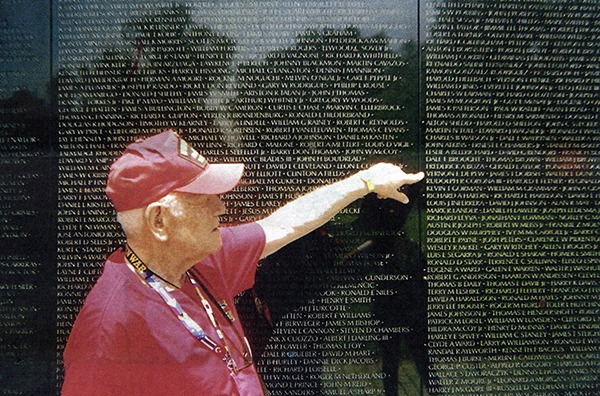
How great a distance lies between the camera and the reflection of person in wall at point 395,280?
13.2 ft

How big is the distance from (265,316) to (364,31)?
7.72 feet

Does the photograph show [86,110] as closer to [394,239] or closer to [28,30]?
[28,30]

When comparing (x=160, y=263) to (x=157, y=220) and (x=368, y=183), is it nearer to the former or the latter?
(x=157, y=220)

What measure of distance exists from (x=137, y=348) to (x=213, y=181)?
2.89 ft

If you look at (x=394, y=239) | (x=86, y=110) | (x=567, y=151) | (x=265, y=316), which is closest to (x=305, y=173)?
(x=394, y=239)

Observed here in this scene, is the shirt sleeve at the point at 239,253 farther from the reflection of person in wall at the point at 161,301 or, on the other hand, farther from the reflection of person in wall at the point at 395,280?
the reflection of person in wall at the point at 395,280

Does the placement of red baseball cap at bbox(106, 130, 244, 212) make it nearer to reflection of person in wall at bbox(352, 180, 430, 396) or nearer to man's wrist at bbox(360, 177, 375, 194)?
man's wrist at bbox(360, 177, 375, 194)

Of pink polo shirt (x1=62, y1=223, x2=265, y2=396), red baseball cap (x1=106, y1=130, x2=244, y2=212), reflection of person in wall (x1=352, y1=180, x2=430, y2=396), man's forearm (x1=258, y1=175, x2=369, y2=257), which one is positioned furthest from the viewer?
reflection of person in wall (x1=352, y1=180, x2=430, y2=396)

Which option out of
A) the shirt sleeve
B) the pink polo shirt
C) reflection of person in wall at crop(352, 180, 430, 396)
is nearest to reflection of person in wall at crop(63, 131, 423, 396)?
the pink polo shirt

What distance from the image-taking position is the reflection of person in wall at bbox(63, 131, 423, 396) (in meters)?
2.41

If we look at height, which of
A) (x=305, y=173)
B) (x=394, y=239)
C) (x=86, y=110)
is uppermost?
(x=86, y=110)

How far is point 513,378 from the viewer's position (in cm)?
415

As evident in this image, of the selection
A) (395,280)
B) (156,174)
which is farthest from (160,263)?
(395,280)

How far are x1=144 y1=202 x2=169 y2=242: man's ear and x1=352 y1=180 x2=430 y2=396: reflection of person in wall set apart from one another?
5.89ft
